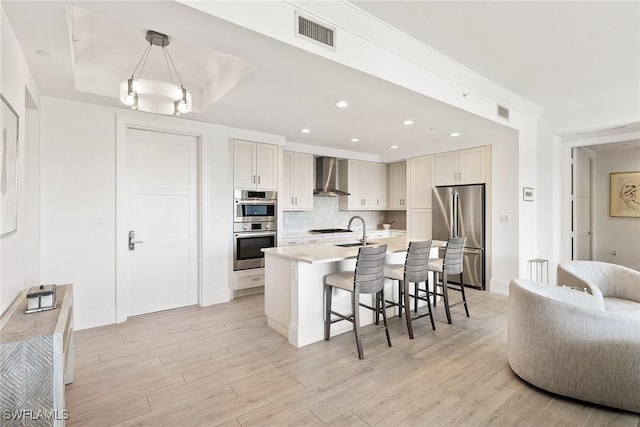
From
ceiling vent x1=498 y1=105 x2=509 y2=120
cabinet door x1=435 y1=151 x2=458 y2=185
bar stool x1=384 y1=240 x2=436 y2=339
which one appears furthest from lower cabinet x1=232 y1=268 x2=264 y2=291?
ceiling vent x1=498 y1=105 x2=509 y2=120

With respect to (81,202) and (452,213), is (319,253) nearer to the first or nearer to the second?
(81,202)

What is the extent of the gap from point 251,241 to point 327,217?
2.18 m

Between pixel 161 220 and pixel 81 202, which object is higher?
pixel 81 202

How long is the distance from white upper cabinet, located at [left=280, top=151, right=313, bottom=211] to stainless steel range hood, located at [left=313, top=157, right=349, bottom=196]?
325 millimetres

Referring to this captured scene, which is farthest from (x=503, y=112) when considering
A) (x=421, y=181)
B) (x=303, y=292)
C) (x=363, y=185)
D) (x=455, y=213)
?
(x=303, y=292)

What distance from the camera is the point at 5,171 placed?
6.21 ft

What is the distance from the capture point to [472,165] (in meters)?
5.19

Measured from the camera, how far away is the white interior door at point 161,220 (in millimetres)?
3867

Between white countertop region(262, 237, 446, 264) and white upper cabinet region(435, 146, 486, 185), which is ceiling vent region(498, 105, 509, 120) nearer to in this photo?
white upper cabinet region(435, 146, 486, 185)

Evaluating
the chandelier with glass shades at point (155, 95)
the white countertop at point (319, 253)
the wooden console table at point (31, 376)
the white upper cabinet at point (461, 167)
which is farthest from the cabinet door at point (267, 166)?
the wooden console table at point (31, 376)

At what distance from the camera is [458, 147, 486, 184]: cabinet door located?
199 inches

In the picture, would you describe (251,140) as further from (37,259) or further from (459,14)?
(459,14)

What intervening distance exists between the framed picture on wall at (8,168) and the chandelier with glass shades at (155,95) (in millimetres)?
644

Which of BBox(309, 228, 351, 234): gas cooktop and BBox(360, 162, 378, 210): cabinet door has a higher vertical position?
BBox(360, 162, 378, 210): cabinet door
